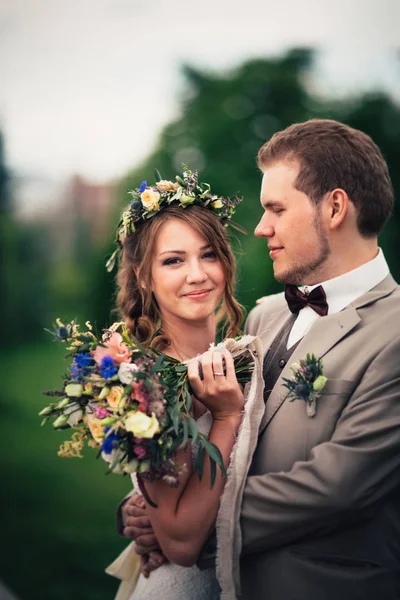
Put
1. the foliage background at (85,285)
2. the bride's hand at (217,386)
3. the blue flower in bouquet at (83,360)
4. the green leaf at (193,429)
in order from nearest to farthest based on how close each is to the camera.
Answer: the green leaf at (193,429) → the blue flower in bouquet at (83,360) → the bride's hand at (217,386) → the foliage background at (85,285)

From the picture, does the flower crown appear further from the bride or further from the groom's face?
the groom's face

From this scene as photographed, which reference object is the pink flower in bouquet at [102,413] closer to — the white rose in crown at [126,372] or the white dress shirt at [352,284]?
the white rose in crown at [126,372]

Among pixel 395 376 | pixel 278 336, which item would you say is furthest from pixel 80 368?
pixel 395 376

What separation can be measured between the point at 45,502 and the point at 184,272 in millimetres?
7919

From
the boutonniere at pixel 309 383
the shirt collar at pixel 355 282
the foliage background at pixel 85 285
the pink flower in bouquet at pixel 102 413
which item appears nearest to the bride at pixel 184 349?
the boutonniere at pixel 309 383

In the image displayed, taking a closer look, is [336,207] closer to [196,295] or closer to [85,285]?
[196,295]

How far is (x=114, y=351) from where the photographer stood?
2.81 m

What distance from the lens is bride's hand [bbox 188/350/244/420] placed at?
296 centimetres

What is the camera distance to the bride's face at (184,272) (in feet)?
12.0

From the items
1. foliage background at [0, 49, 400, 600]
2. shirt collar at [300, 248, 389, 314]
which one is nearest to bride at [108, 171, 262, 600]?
shirt collar at [300, 248, 389, 314]

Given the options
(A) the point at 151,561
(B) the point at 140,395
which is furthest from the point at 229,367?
(A) the point at 151,561

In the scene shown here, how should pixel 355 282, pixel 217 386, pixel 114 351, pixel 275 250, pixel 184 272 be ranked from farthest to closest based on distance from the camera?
pixel 184 272, pixel 275 250, pixel 355 282, pixel 217 386, pixel 114 351

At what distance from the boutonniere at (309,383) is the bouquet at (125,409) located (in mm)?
436

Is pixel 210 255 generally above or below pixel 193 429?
above
